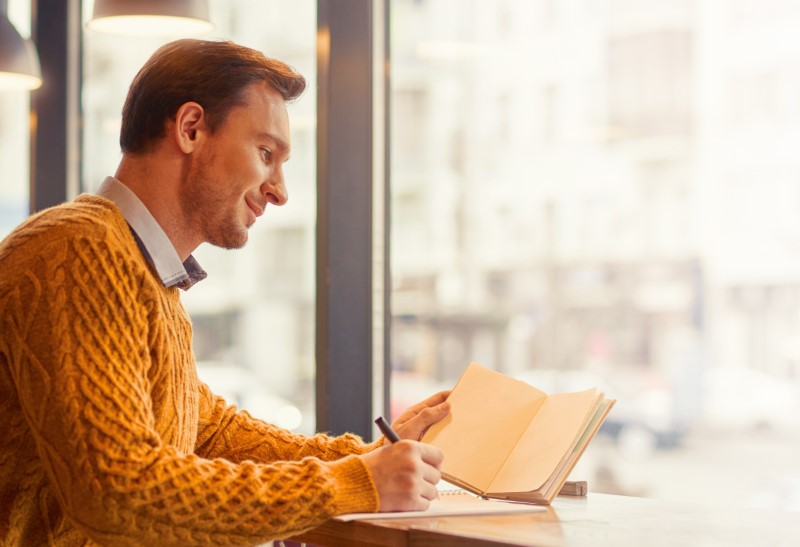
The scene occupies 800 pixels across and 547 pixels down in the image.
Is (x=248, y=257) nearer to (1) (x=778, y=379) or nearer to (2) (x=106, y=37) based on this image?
(2) (x=106, y=37)

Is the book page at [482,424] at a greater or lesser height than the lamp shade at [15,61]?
lesser

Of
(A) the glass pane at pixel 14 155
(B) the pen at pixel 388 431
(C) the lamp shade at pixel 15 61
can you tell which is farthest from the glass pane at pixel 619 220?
(A) the glass pane at pixel 14 155

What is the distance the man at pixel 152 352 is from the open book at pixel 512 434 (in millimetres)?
62

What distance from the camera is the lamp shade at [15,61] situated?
3.37 meters

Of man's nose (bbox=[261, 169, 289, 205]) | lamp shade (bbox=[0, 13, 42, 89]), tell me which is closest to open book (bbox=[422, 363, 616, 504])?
man's nose (bbox=[261, 169, 289, 205])

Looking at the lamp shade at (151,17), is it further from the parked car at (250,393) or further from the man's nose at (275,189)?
the parked car at (250,393)

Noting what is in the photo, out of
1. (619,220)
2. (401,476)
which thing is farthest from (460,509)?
(619,220)

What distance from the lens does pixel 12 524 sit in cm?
155

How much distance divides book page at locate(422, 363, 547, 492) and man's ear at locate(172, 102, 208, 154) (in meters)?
0.65

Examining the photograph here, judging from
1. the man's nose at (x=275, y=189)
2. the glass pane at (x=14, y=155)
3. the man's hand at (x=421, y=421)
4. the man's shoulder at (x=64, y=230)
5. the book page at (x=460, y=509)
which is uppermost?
the glass pane at (x=14, y=155)

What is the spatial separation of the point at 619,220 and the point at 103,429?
5.26 ft

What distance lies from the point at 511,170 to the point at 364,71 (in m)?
0.48

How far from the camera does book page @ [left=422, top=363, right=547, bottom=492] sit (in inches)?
71.7

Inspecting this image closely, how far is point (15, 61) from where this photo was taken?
339 centimetres
